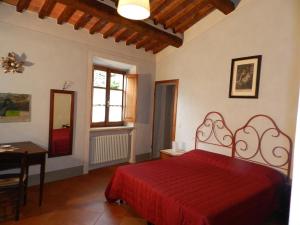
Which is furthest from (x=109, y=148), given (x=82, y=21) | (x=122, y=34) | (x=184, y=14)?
(x=184, y=14)

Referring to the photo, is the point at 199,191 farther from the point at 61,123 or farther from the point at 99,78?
the point at 99,78

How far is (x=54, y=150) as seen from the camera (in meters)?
3.54

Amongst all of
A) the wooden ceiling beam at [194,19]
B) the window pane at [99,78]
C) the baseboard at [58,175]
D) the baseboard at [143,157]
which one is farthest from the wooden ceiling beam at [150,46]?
the baseboard at [58,175]

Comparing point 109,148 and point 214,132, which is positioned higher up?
point 214,132

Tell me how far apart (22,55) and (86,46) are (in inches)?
43.2

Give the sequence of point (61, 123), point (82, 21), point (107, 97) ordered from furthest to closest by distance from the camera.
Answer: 1. point (107, 97)
2. point (61, 123)
3. point (82, 21)

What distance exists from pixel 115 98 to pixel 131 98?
0.42 metres

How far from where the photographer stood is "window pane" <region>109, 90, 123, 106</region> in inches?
187

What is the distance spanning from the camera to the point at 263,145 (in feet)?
10.00

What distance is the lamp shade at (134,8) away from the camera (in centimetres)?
177

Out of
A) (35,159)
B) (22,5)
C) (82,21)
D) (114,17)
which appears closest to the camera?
(35,159)

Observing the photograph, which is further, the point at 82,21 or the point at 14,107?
the point at 82,21

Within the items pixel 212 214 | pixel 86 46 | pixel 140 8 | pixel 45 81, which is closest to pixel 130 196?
pixel 212 214

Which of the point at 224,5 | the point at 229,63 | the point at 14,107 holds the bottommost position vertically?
the point at 14,107
